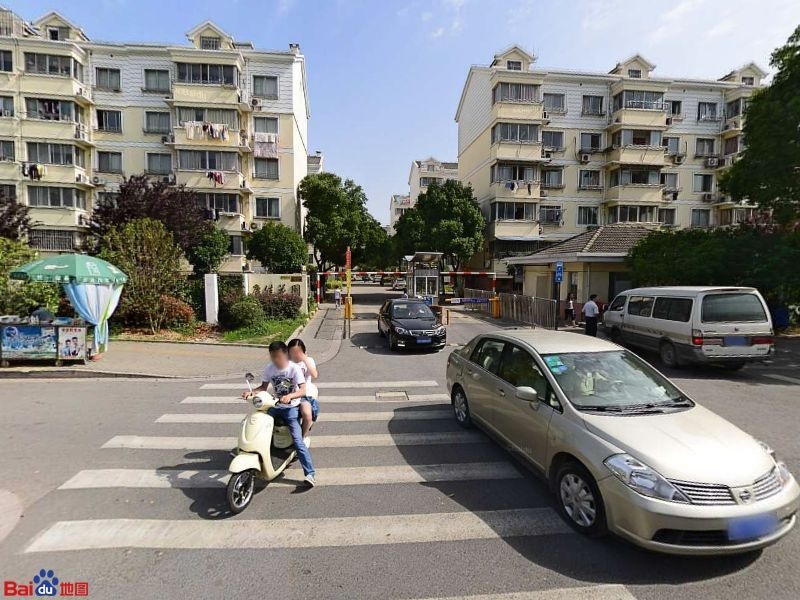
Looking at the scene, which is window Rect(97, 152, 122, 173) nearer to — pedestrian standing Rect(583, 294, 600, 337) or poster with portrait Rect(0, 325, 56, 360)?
poster with portrait Rect(0, 325, 56, 360)

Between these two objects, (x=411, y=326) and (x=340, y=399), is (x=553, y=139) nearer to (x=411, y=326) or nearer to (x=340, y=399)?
(x=411, y=326)

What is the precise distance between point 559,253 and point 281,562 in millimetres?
20021

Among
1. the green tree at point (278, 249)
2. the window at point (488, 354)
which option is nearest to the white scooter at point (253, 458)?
the window at point (488, 354)

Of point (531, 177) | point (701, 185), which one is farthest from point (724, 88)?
point (531, 177)

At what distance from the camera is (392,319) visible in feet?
42.1

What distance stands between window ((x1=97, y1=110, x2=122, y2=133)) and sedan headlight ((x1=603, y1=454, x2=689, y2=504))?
110 ft

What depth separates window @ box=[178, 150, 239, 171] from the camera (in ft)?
87.5

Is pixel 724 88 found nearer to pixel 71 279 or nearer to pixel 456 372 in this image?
pixel 456 372

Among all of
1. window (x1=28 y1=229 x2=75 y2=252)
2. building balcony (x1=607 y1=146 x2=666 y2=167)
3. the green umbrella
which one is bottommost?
the green umbrella

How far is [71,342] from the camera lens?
9453mm

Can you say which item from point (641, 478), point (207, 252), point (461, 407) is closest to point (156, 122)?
point (207, 252)

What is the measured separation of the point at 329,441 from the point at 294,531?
1.98 meters

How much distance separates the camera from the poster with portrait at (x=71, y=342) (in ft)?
30.9

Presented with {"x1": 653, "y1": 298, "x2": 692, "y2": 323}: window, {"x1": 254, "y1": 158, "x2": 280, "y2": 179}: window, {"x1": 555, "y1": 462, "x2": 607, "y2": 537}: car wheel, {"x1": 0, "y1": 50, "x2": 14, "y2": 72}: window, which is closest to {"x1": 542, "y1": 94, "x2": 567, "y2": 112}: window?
{"x1": 254, "y1": 158, "x2": 280, "y2": 179}: window
